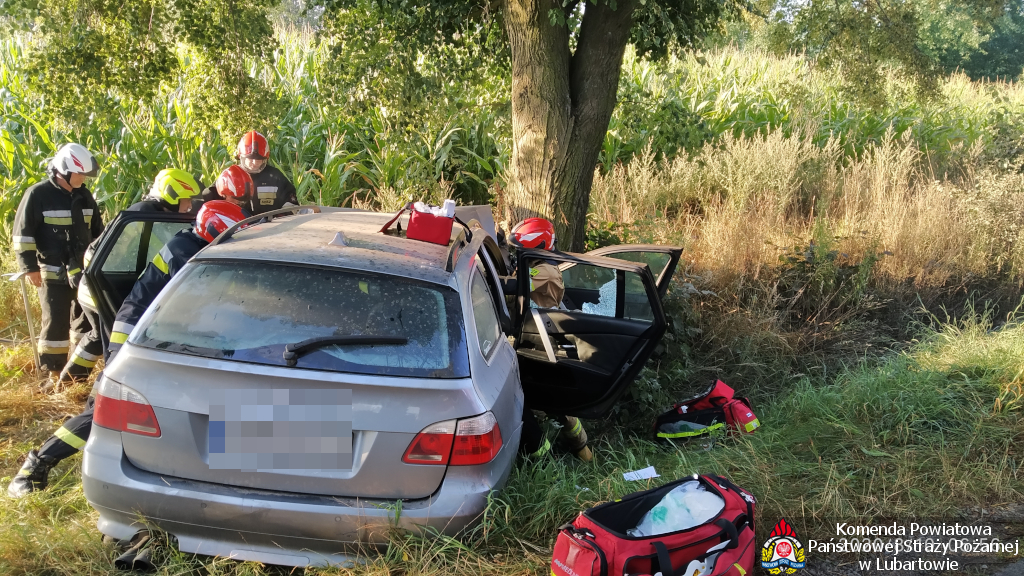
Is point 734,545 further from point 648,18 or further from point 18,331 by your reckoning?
point 18,331

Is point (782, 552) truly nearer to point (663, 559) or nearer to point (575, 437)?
point (663, 559)

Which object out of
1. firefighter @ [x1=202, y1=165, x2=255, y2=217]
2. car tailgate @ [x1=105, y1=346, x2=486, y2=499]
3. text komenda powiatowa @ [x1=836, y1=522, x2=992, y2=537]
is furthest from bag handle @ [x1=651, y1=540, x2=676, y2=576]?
firefighter @ [x1=202, y1=165, x2=255, y2=217]

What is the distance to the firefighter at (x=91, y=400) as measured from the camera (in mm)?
3645

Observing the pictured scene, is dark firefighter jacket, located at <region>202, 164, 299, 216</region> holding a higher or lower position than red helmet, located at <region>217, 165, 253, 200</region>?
lower

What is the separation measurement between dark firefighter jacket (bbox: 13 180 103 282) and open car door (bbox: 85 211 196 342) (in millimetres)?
1057

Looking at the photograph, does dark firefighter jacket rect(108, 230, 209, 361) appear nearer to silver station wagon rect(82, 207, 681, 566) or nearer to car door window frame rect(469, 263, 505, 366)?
silver station wagon rect(82, 207, 681, 566)

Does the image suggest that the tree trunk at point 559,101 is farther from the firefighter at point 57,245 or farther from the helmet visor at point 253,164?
the firefighter at point 57,245

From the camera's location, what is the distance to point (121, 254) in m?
4.82

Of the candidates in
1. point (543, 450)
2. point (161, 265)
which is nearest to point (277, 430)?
point (543, 450)

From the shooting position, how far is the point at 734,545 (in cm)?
290

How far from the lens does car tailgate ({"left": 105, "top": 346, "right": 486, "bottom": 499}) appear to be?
268cm

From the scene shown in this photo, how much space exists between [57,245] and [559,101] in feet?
13.3

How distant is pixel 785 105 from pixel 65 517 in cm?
1073

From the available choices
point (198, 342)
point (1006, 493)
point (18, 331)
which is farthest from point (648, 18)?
A: point (18, 331)
